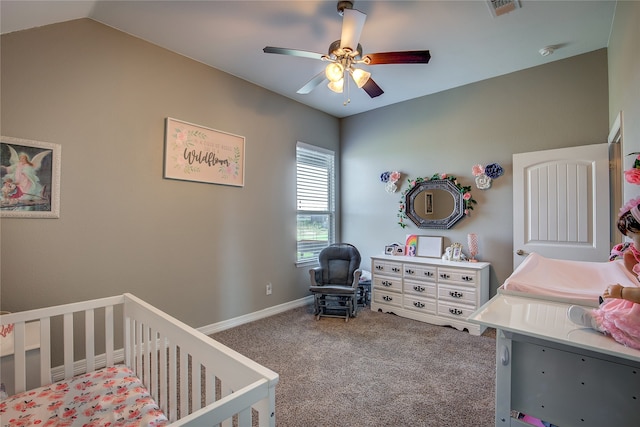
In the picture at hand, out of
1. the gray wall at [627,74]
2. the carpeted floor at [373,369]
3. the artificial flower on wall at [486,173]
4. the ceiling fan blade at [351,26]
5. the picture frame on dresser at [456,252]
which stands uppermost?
the ceiling fan blade at [351,26]

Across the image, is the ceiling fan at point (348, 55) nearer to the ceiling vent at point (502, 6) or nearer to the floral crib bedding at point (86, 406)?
the ceiling vent at point (502, 6)

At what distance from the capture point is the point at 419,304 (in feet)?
11.5

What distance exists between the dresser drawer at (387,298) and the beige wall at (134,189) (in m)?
1.17

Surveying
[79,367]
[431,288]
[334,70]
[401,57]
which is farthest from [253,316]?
[401,57]

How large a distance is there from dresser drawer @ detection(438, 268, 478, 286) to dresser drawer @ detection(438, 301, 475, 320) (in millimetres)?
247

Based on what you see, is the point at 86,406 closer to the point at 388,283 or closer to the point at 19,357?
the point at 19,357

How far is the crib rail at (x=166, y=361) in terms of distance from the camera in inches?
36.6

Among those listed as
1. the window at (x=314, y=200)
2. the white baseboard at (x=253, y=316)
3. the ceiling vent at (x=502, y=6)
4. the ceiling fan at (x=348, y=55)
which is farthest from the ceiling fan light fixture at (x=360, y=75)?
the white baseboard at (x=253, y=316)

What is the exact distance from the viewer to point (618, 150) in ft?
8.46

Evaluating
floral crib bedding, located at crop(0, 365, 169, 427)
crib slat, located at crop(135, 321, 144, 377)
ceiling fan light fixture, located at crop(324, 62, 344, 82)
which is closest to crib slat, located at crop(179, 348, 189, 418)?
floral crib bedding, located at crop(0, 365, 169, 427)

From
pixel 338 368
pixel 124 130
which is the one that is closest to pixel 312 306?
pixel 338 368

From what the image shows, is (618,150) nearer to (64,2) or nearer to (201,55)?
(201,55)

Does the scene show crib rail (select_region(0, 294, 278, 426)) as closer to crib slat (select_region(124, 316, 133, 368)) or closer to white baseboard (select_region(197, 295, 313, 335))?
crib slat (select_region(124, 316, 133, 368))

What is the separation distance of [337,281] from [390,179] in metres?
1.55
